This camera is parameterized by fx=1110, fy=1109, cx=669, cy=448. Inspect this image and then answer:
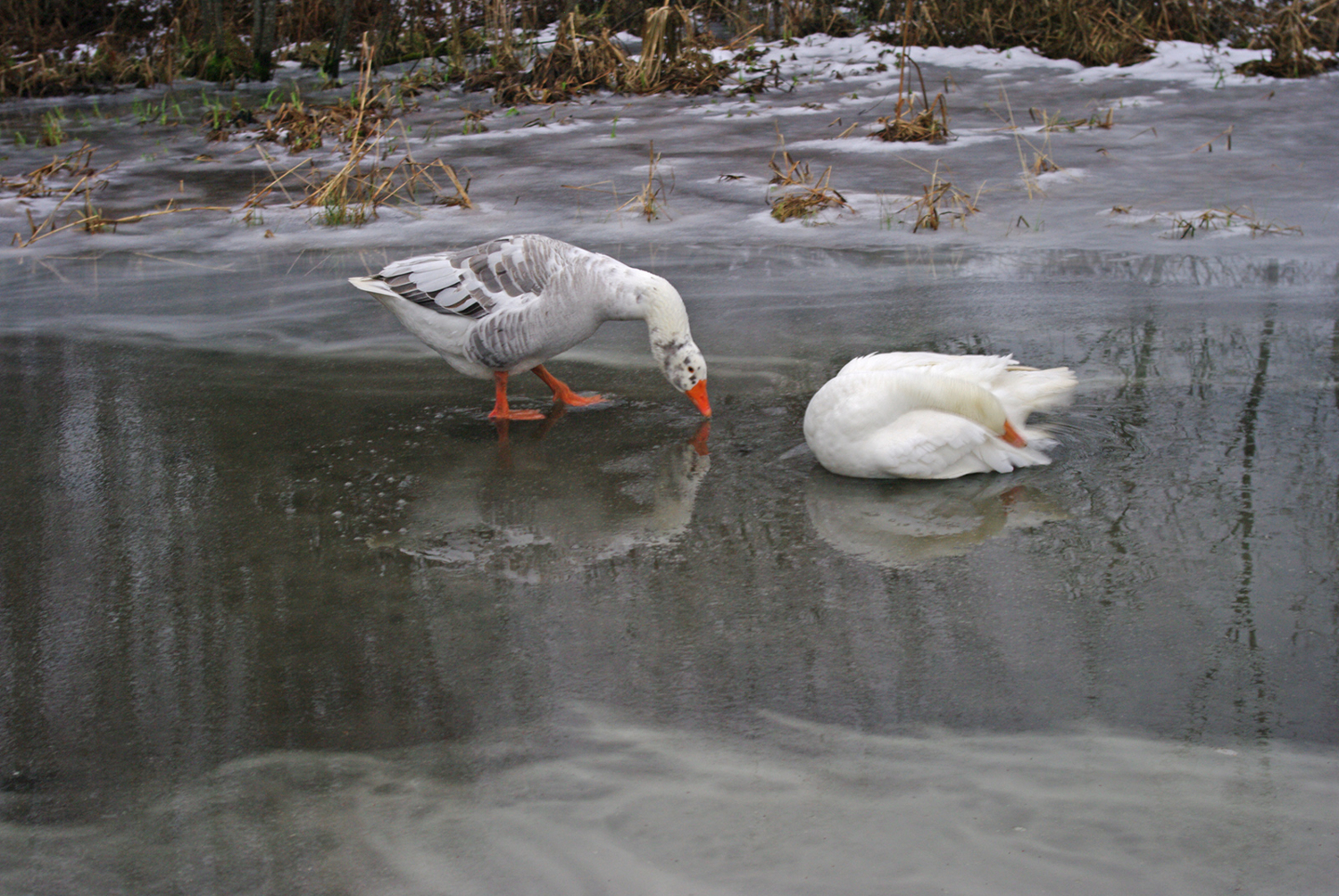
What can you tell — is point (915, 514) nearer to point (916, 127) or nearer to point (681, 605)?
point (681, 605)

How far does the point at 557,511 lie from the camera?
3779mm

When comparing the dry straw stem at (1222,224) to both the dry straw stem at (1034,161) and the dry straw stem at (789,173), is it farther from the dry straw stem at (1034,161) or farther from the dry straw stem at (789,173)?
the dry straw stem at (789,173)

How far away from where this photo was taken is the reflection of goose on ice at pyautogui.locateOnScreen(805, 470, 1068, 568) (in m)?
3.40

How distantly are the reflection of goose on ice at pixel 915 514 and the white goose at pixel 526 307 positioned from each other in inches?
31.1

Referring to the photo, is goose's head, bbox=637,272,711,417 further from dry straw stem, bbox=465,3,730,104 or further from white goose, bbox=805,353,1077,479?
dry straw stem, bbox=465,3,730,104

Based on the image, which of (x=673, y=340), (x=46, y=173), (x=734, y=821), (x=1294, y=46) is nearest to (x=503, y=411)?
(x=673, y=340)

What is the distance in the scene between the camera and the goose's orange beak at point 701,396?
14.1ft

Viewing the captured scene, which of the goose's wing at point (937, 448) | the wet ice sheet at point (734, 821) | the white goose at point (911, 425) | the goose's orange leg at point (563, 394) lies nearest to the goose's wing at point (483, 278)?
the goose's orange leg at point (563, 394)

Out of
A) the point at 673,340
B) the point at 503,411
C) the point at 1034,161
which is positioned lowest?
the point at 503,411

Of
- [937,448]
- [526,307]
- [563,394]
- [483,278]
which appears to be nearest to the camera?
[937,448]

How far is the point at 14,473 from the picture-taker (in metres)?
4.16

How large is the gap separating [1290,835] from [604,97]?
11.0 m

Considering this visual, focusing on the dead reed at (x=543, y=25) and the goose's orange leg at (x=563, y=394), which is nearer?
the goose's orange leg at (x=563, y=394)

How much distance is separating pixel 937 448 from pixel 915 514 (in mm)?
274
